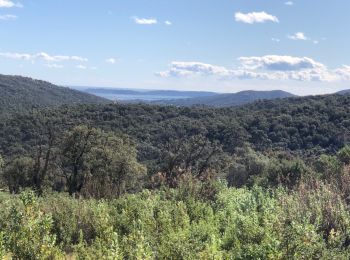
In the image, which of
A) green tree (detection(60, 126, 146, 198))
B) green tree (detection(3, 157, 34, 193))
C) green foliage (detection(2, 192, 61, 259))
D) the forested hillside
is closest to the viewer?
green foliage (detection(2, 192, 61, 259))

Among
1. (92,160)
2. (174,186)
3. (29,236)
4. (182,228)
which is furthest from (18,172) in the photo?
(29,236)

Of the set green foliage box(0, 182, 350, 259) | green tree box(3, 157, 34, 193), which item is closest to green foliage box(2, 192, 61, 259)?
green foliage box(0, 182, 350, 259)

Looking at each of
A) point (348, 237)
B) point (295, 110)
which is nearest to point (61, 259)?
point (348, 237)

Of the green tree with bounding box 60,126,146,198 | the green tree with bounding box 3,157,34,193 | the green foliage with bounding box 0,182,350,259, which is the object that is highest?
the green foliage with bounding box 0,182,350,259

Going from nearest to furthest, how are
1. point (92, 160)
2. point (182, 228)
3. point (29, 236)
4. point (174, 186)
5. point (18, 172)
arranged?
point (29, 236)
point (182, 228)
point (174, 186)
point (92, 160)
point (18, 172)

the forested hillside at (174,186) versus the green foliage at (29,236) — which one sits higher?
the green foliage at (29,236)

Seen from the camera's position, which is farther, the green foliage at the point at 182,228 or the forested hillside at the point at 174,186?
the forested hillside at the point at 174,186

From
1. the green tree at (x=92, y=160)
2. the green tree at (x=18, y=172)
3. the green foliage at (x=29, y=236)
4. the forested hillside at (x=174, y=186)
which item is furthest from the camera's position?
the green tree at (x=18, y=172)

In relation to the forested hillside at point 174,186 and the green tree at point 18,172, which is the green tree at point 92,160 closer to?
the forested hillside at point 174,186

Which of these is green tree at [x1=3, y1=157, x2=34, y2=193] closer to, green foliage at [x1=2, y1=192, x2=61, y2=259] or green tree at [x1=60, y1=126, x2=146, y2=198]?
green tree at [x1=60, y1=126, x2=146, y2=198]

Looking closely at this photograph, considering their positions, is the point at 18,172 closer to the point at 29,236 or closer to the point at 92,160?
the point at 92,160

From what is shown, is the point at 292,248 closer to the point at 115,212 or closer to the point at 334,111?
the point at 115,212

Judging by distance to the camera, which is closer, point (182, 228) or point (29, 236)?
point (29, 236)

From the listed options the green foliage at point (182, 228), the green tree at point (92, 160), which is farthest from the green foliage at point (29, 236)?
the green tree at point (92, 160)
